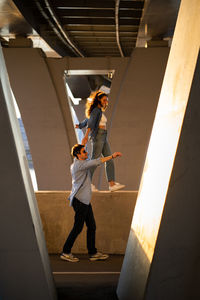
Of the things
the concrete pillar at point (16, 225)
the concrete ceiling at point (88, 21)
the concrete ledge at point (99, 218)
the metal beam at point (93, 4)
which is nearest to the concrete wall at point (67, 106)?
the concrete ceiling at point (88, 21)

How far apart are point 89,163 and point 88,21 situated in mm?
6517

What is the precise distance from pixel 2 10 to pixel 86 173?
16.7 ft

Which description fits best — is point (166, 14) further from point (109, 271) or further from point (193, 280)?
point (193, 280)

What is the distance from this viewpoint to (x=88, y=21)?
1148 cm

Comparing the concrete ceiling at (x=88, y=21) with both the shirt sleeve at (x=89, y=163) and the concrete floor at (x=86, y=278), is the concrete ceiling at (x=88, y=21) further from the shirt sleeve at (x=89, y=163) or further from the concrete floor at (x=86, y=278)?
the concrete floor at (x=86, y=278)

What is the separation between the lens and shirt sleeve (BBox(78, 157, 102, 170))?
604cm

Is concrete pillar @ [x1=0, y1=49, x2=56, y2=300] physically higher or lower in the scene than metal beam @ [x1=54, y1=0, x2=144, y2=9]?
lower

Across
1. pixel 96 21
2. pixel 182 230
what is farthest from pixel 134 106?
pixel 182 230

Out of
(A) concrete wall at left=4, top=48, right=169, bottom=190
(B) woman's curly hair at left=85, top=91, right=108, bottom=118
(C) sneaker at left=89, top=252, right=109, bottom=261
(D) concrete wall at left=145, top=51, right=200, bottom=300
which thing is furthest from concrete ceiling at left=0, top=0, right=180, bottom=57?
Answer: (D) concrete wall at left=145, top=51, right=200, bottom=300

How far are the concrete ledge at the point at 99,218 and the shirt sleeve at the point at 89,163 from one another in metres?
1.57

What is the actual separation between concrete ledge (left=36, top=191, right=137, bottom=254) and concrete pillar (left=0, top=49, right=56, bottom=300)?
123 inches

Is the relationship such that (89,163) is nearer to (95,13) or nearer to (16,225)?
(16,225)

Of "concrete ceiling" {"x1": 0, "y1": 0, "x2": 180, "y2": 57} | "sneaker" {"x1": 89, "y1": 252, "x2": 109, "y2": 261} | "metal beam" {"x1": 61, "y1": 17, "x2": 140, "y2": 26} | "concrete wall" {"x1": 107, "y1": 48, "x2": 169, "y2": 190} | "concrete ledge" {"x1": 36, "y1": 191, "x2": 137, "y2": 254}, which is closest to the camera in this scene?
"sneaker" {"x1": 89, "y1": 252, "x2": 109, "y2": 261}

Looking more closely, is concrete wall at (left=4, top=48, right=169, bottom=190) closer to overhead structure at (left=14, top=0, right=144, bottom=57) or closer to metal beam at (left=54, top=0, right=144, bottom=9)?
overhead structure at (left=14, top=0, right=144, bottom=57)
